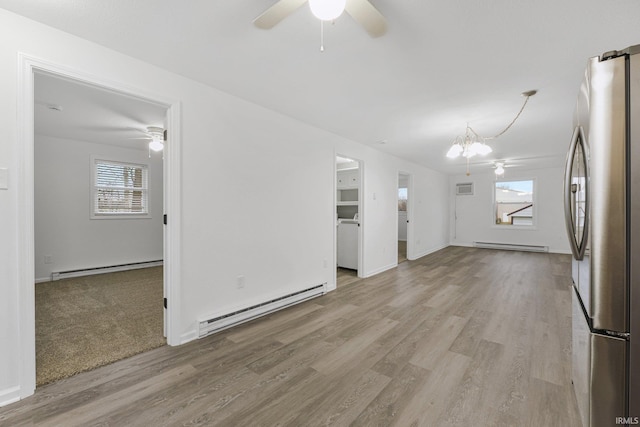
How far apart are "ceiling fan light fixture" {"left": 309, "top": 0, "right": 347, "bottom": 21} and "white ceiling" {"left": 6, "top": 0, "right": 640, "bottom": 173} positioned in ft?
1.54

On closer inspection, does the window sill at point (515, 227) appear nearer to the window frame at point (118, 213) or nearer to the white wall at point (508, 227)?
the white wall at point (508, 227)

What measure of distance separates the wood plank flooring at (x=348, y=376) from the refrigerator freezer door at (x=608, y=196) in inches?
36.3

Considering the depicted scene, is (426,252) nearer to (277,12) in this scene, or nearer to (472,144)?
(472,144)

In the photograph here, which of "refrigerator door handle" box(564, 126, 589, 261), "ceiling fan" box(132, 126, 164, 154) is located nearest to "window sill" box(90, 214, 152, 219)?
"ceiling fan" box(132, 126, 164, 154)

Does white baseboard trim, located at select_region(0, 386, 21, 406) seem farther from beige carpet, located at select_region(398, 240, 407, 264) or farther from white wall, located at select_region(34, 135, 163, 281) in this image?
beige carpet, located at select_region(398, 240, 407, 264)

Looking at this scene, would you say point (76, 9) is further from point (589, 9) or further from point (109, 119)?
point (589, 9)

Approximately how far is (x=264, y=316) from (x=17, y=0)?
297cm

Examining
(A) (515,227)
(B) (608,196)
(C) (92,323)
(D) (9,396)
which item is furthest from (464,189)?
(D) (9,396)

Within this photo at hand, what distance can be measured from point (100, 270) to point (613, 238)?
6.41 m

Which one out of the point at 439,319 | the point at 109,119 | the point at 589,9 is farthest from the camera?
the point at 109,119

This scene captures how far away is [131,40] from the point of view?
1.89 meters

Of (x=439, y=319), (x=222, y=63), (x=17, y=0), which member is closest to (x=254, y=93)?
(x=222, y=63)

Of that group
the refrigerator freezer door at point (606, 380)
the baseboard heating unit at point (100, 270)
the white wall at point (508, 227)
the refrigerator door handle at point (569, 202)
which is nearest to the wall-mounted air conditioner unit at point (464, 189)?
the white wall at point (508, 227)

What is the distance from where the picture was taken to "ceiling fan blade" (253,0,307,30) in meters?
1.31
